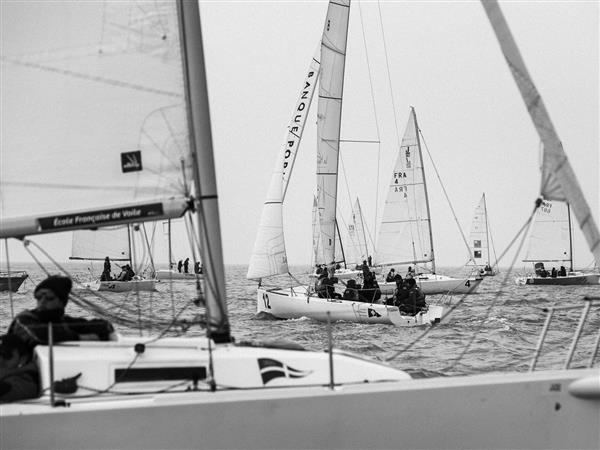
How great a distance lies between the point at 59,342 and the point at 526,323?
652 inches

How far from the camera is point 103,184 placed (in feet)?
21.5

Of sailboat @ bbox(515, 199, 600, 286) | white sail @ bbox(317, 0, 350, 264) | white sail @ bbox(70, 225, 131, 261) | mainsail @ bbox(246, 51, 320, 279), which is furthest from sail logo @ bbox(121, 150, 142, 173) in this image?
sailboat @ bbox(515, 199, 600, 286)

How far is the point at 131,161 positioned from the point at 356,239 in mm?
65780

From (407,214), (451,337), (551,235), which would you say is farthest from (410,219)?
(451,337)

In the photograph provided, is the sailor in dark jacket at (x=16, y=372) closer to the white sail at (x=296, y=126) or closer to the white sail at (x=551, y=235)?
the white sail at (x=296, y=126)

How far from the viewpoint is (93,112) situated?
264 inches

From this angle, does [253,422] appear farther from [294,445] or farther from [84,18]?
[84,18]

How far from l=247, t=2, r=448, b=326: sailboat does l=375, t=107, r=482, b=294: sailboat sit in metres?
11.5

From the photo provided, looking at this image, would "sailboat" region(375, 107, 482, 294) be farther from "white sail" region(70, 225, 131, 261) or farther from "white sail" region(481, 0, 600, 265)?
"white sail" region(481, 0, 600, 265)

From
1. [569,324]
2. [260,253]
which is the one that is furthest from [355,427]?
[260,253]

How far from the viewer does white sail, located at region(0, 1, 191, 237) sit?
654 cm

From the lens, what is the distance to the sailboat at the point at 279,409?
5.29m

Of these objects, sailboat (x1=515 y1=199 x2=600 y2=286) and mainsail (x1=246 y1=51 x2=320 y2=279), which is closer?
mainsail (x1=246 y1=51 x2=320 y2=279)

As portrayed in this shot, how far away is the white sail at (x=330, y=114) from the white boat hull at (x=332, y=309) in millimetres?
3760
